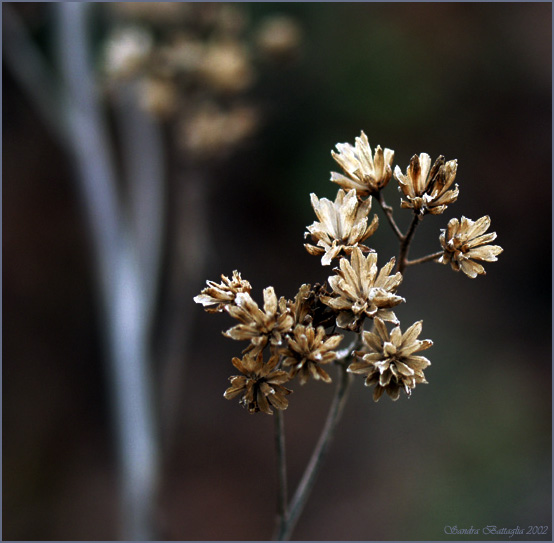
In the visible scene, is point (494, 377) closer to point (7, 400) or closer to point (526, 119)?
point (526, 119)

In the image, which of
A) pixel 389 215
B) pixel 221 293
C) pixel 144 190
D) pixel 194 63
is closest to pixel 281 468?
pixel 221 293

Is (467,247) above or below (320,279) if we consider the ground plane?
above

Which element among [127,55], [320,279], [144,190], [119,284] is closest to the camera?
[127,55]

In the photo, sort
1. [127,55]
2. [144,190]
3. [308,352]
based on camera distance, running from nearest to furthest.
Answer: [308,352], [127,55], [144,190]

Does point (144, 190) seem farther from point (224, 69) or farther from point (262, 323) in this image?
point (262, 323)

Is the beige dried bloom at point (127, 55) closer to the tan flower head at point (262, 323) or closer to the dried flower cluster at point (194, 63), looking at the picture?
the dried flower cluster at point (194, 63)

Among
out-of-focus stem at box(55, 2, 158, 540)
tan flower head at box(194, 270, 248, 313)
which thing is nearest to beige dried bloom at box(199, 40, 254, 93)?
out-of-focus stem at box(55, 2, 158, 540)

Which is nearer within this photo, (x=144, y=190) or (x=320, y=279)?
(x=144, y=190)
